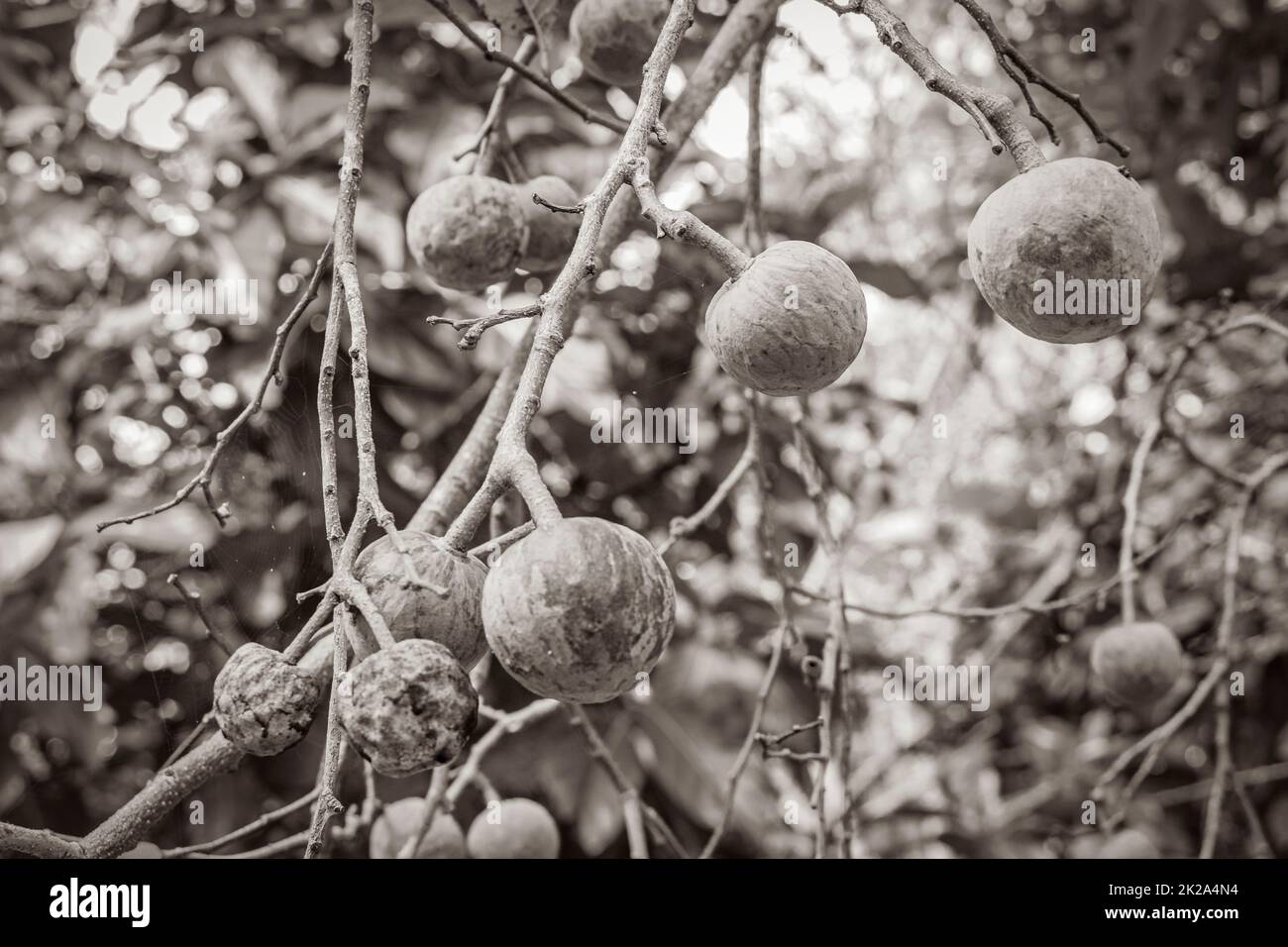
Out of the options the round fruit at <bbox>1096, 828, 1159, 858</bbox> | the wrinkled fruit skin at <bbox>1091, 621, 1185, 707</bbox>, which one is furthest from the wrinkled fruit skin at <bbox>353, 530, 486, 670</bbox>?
the round fruit at <bbox>1096, 828, 1159, 858</bbox>

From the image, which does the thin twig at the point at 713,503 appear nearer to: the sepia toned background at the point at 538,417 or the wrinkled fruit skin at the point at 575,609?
the sepia toned background at the point at 538,417

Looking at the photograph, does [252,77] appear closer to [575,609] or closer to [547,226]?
[547,226]

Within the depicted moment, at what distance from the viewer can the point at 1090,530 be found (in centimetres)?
236

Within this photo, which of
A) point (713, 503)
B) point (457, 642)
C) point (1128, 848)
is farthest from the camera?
point (1128, 848)

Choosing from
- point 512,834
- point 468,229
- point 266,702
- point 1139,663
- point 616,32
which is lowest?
point 512,834

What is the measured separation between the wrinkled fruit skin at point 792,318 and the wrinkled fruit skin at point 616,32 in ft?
1.67

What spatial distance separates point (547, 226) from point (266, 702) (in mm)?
646

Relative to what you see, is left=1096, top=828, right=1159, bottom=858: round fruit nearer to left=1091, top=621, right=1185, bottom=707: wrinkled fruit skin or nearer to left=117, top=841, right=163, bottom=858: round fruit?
left=1091, top=621, right=1185, bottom=707: wrinkled fruit skin

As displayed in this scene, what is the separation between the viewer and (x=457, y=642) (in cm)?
74

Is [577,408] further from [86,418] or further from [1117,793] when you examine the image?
[1117,793]

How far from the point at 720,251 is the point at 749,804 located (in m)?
1.51

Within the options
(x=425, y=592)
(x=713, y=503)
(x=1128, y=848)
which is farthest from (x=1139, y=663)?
(x=425, y=592)

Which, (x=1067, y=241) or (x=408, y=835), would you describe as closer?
(x=1067, y=241)
